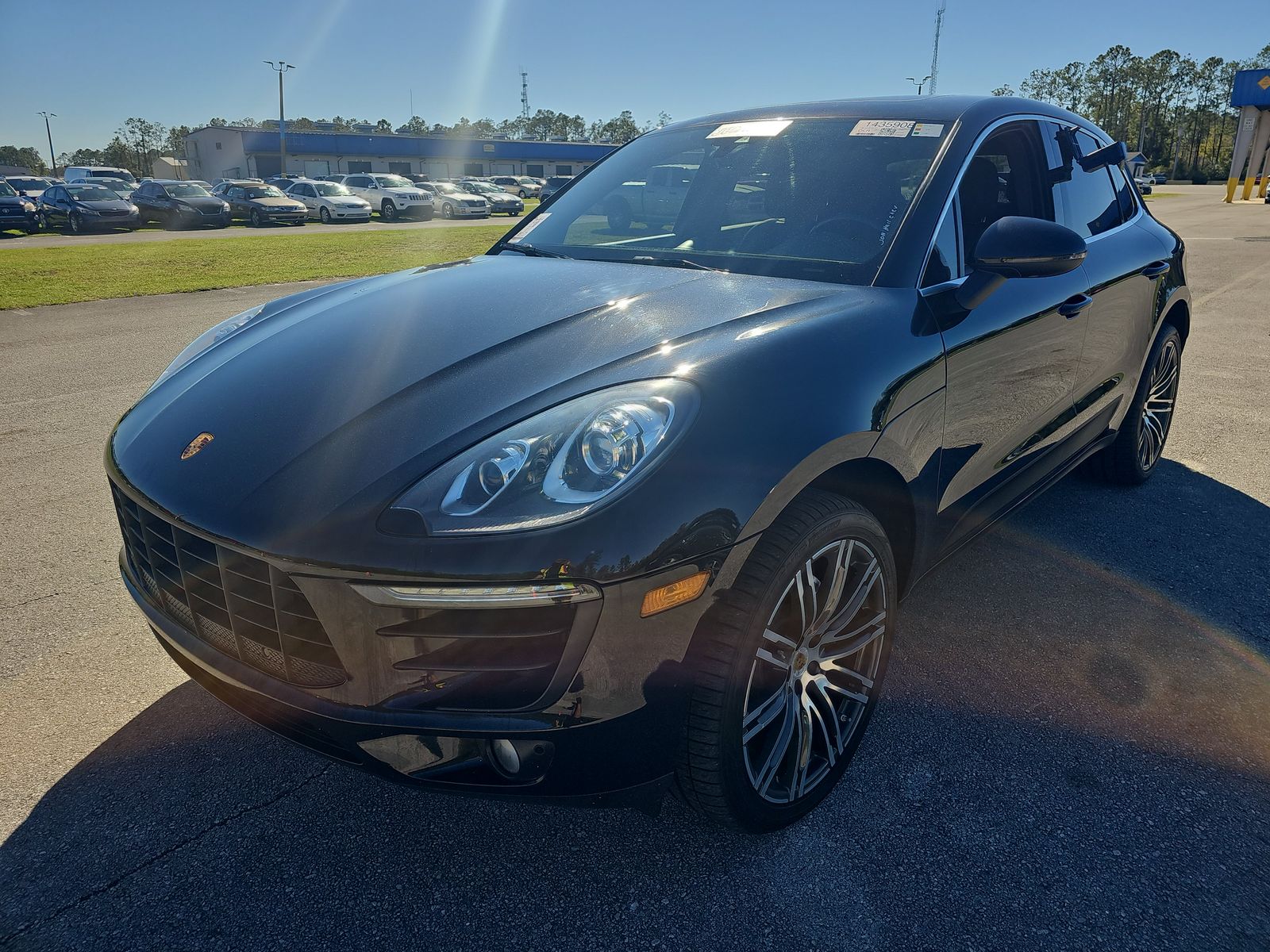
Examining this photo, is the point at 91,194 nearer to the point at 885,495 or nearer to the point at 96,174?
the point at 96,174

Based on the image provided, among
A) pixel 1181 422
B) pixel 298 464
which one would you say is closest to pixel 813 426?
pixel 298 464

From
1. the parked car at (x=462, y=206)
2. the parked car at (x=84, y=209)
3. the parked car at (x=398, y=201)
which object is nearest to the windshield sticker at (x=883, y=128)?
the parked car at (x=84, y=209)

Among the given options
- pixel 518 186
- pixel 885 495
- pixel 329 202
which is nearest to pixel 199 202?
pixel 329 202

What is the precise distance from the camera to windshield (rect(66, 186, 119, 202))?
24.5 meters

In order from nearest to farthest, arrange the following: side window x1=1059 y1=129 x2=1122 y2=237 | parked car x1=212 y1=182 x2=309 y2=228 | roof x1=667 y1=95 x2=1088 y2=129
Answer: roof x1=667 y1=95 x2=1088 y2=129 < side window x1=1059 y1=129 x2=1122 y2=237 < parked car x1=212 y1=182 x2=309 y2=228

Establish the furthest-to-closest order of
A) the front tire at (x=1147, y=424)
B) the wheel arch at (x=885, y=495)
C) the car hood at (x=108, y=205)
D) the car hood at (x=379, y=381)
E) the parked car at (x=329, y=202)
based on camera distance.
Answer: the parked car at (x=329, y=202), the car hood at (x=108, y=205), the front tire at (x=1147, y=424), the wheel arch at (x=885, y=495), the car hood at (x=379, y=381)

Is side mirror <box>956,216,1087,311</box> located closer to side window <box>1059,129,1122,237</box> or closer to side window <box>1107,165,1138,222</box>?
side window <box>1059,129,1122,237</box>

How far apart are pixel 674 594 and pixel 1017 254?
1500mm

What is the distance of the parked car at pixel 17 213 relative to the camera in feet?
76.7

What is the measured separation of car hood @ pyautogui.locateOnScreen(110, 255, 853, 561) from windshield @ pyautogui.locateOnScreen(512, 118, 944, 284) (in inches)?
6.9

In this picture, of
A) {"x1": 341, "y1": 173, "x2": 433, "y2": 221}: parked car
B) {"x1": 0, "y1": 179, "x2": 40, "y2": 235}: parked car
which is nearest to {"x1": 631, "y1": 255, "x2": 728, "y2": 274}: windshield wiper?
{"x1": 0, "y1": 179, "x2": 40, "y2": 235}: parked car

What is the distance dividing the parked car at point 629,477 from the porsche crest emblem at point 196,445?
0.02 meters

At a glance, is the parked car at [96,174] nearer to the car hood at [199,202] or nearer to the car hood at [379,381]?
the car hood at [199,202]

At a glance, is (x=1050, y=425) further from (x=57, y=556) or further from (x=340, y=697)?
(x=57, y=556)
